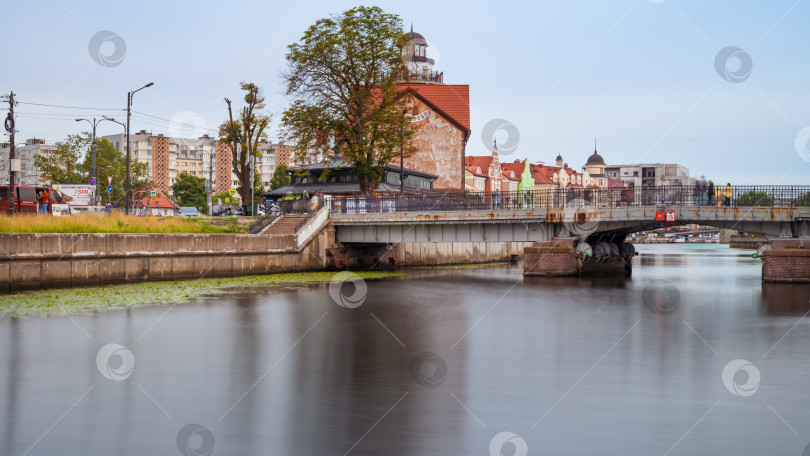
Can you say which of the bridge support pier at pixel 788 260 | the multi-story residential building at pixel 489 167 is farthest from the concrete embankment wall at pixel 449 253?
the multi-story residential building at pixel 489 167

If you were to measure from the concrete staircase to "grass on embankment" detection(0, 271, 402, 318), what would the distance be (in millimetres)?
6694

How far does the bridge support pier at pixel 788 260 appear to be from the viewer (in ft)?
137

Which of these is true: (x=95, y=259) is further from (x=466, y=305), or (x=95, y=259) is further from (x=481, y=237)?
(x=481, y=237)

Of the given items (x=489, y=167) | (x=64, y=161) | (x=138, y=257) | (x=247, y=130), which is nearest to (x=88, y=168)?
(x=64, y=161)

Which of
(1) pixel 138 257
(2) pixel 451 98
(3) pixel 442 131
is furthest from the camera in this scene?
(2) pixel 451 98

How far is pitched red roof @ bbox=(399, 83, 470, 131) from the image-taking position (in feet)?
335

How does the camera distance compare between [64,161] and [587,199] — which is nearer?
[587,199]

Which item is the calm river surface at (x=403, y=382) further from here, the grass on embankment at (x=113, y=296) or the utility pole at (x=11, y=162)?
the utility pole at (x=11, y=162)

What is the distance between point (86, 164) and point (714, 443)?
327 ft

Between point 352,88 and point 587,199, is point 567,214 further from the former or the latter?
point 352,88

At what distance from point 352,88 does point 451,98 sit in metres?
45.3

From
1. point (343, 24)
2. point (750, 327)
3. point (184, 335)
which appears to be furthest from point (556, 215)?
point (184, 335)

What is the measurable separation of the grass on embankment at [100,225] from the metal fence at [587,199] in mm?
9638

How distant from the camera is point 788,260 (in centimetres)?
4222
